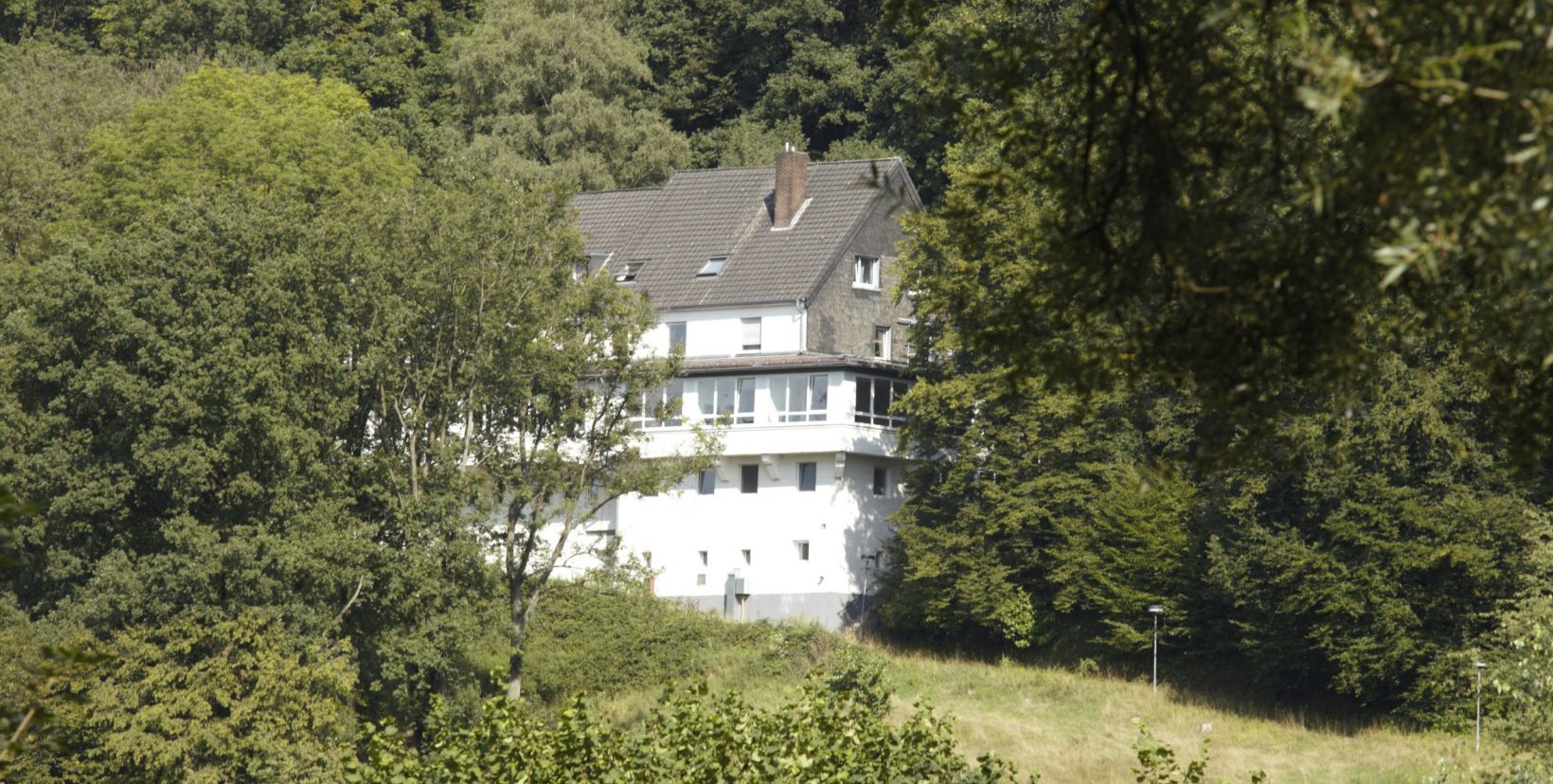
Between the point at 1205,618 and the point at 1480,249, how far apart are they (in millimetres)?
50174

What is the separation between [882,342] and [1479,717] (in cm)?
2616

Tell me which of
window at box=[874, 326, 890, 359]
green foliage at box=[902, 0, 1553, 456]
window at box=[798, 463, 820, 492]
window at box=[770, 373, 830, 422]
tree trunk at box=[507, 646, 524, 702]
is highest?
window at box=[874, 326, 890, 359]

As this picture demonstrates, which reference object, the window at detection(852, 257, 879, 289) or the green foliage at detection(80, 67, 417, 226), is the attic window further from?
the green foliage at detection(80, 67, 417, 226)

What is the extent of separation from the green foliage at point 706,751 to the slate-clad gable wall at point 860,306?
41197mm

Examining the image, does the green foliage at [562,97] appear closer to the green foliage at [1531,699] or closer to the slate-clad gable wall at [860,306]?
the slate-clad gable wall at [860,306]

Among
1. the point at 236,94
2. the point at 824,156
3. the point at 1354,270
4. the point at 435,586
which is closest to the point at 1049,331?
the point at 1354,270

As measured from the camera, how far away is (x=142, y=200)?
60844mm

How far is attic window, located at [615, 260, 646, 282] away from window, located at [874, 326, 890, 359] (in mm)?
8024

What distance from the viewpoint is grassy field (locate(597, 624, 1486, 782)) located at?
157ft

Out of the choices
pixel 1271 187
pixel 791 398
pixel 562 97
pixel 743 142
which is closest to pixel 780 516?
pixel 791 398

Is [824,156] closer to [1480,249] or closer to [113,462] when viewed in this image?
[113,462]

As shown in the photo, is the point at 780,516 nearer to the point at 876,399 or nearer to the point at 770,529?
the point at 770,529

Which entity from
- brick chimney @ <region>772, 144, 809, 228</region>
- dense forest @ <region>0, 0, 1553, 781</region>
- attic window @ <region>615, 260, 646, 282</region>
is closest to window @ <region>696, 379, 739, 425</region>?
attic window @ <region>615, 260, 646, 282</region>

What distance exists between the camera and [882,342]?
68.7m
